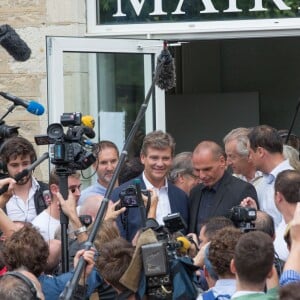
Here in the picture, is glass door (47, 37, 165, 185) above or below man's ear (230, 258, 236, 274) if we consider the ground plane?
above

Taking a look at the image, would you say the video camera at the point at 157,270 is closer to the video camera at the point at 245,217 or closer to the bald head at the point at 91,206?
the video camera at the point at 245,217

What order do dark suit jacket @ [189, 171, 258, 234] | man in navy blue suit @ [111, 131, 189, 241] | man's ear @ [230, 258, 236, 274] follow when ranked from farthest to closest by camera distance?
man in navy blue suit @ [111, 131, 189, 241] → dark suit jacket @ [189, 171, 258, 234] → man's ear @ [230, 258, 236, 274]

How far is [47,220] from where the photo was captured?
21.9 ft

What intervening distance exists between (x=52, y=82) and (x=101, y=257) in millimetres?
3910

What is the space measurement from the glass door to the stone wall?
1.49 feet

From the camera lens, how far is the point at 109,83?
31.1 ft

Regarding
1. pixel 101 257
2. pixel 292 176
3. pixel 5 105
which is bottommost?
pixel 101 257

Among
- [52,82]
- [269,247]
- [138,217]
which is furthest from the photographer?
[52,82]

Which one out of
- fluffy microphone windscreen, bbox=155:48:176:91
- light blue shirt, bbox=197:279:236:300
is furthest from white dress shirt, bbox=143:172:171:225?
light blue shirt, bbox=197:279:236:300

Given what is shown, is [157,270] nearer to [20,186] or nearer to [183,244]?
[183,244]

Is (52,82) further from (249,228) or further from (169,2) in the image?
(249,228)

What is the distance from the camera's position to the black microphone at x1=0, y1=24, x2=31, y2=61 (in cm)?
703

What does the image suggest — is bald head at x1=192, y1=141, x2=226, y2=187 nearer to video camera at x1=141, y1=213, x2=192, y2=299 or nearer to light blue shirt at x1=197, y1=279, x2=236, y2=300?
video camera at x1=141, y1=213, x2=192, y2=299

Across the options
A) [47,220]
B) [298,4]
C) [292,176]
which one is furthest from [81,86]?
[292,176]
